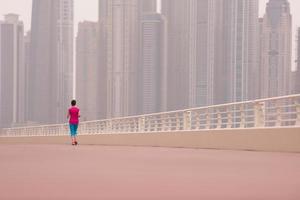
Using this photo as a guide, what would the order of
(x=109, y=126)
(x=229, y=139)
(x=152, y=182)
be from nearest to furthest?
(x=152, y=182) → (x=229, y=139) → (x=109, y=126)

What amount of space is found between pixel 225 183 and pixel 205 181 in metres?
0.35

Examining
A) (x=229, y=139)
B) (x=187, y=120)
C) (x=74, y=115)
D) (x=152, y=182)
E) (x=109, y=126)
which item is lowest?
(x=152, y=182)

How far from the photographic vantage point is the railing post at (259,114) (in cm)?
1909

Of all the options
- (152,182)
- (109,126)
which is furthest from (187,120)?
(152,182)

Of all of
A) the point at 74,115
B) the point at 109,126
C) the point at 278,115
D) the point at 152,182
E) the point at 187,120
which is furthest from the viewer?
the point at 109,126

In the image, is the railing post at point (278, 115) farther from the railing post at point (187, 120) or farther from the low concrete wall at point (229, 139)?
the railing post at point (187, 120)

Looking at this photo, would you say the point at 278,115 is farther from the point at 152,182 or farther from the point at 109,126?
the point at 109,126

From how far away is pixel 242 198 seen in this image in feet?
22.4

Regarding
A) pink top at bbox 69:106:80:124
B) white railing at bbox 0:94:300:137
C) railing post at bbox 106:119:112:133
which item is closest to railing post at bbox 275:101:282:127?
white railing at bbox 0:94:300:137

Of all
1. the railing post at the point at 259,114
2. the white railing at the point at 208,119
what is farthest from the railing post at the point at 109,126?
the railing post at the point at 259,114

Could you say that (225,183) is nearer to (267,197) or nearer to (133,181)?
(133,181)

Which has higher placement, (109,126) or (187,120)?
(187,120)

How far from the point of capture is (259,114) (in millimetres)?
19203

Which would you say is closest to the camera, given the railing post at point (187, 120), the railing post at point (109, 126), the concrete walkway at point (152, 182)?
the concrete walkway at point (152, 182)
